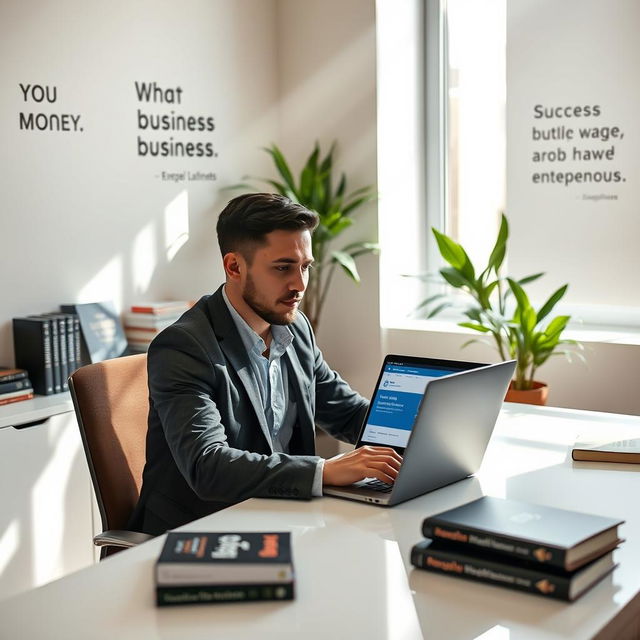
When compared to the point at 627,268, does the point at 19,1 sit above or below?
above

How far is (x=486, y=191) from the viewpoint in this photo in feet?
14.4

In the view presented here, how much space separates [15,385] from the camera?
3346 millimetres

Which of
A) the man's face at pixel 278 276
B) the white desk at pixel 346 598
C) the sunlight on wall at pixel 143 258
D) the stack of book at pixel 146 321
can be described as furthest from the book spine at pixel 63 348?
the white desk at pixel 346 598

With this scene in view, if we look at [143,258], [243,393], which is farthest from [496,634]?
[143,258]

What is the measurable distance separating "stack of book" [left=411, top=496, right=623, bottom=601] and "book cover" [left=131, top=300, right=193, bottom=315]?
7.82 feet

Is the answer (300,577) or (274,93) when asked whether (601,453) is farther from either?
(274,93)

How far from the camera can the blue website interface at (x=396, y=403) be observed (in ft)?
6.91

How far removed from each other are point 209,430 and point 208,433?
11 millimetres

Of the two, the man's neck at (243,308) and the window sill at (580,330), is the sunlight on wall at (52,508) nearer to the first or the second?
the man's neck at (243,308)

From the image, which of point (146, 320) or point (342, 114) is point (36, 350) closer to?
point (146, 320)

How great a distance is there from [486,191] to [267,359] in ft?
7.69

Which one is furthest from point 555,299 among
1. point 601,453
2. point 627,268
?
point 601,453

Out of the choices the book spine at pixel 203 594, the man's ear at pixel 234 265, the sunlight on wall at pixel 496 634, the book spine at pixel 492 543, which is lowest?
the sunlight on wall at pixel 496 634

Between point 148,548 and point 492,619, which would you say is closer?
point 492,619
